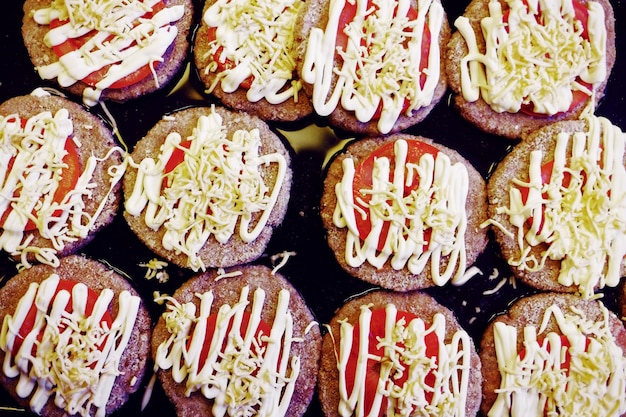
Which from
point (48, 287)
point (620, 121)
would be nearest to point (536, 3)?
point (620, 121)

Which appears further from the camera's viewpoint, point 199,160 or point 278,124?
point 278,124

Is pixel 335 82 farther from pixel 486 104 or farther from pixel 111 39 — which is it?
pixel 111 39

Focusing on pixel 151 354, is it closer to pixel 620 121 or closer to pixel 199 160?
pixel 199 160

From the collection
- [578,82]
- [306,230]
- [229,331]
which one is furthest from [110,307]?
[578,82]

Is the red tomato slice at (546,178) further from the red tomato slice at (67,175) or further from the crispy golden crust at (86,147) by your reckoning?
the red tomato slice at (67,175)

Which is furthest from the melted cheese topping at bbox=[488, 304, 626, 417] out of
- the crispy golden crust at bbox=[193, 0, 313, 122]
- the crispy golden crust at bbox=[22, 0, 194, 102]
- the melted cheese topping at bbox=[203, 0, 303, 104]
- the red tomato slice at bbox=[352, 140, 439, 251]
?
the crispy golden crust at bbox=[22, 0, 194, 102]

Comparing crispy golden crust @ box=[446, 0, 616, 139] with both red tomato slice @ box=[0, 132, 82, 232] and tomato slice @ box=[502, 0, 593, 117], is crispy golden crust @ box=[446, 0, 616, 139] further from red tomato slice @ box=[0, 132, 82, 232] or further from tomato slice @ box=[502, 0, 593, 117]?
red tomato slice @ box=[0, 132, 82, 232]
